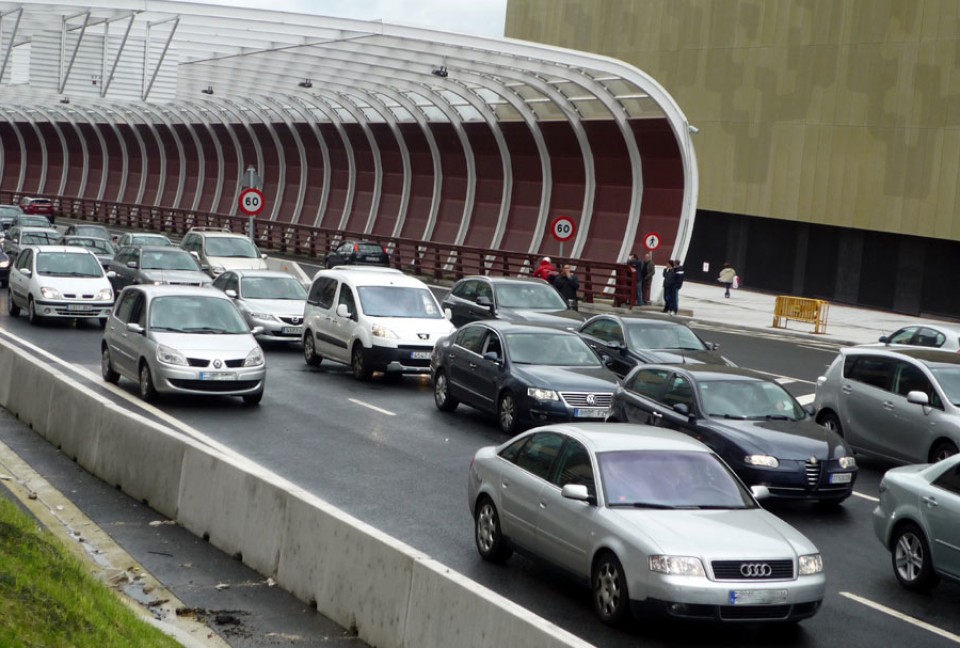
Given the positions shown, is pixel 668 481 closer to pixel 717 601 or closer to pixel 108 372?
pixel 717 601

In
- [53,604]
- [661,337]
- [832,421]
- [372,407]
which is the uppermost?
[661,337]

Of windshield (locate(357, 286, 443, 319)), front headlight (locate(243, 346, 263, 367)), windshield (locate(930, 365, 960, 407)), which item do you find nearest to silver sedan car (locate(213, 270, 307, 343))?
windshield (locate(357, 286, 443, 319))

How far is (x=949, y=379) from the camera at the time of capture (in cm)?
1634

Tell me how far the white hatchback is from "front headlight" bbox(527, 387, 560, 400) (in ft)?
46.7

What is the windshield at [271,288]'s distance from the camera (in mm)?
27562

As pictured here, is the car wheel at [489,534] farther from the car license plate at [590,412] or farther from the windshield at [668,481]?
the car license plate at [590,412]

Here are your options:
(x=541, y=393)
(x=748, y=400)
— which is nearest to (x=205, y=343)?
(x=541, y=393)

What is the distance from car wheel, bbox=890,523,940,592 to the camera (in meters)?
11.0

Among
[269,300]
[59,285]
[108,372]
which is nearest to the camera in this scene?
[108,372]

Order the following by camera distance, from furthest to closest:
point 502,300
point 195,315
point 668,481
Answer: point 502,300 → point 195,315 → point 668,481

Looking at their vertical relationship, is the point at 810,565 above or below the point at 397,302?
below

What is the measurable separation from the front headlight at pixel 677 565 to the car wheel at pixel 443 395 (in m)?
10.8

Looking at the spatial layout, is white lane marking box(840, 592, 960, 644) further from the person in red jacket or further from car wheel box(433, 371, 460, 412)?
the person in red jacket

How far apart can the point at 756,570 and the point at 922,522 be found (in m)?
2.48
